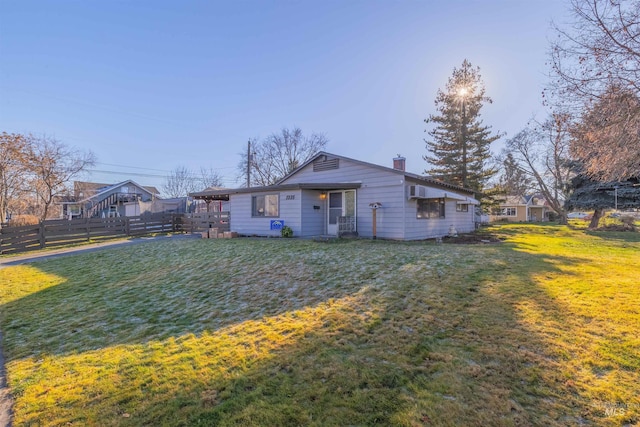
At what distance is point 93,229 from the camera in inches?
616

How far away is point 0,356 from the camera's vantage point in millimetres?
3906

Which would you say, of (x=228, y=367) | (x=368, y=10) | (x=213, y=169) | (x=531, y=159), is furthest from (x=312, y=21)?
(x=213, y=169)

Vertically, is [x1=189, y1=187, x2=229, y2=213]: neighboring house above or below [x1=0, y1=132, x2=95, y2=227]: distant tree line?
below

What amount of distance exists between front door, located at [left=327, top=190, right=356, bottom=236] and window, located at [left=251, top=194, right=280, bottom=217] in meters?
2.41

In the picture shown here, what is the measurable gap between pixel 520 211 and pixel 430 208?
33.7m

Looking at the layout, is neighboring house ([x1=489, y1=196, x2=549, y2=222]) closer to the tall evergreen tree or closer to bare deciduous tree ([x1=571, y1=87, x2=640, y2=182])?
the tall evergreen tree

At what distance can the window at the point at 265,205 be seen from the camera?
1320 cm

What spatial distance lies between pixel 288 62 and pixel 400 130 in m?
9.72

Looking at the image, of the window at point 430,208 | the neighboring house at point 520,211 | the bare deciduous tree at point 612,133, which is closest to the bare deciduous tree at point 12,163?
Result: the window at point 430,208

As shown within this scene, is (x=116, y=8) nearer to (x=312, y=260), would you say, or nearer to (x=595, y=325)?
(x=312, y=260)

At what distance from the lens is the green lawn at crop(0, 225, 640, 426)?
7.64 ft

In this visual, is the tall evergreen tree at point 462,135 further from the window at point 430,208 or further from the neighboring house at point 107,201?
the neighboring house at point 107,201

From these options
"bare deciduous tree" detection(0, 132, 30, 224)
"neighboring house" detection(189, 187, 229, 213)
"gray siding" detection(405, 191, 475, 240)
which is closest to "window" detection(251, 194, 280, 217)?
"neighboring house" detection(189, 187, 229, 213)

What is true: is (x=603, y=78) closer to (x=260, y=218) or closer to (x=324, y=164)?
(x=324, y=164)
